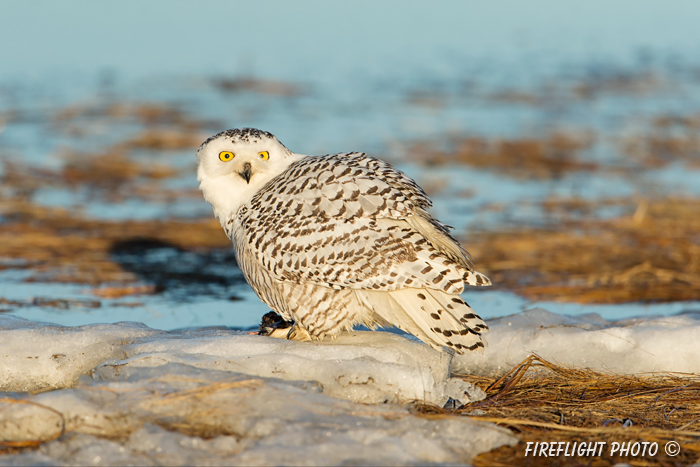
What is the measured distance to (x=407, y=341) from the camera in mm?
4582

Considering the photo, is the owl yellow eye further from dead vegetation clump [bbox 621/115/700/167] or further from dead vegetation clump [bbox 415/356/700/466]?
dead vegetation clump [bbox 621/115/700/167]

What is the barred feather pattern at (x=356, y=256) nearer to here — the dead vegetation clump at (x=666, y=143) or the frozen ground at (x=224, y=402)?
the frozen ground at (x=224, y=402)

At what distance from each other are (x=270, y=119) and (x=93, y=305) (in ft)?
27.5

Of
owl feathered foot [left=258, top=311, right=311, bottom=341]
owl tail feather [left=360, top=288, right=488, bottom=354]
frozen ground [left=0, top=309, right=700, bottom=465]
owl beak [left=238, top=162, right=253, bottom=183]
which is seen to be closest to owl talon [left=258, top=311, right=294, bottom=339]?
owl feathered foot [left=258, top=311, right=311, bottom=341]

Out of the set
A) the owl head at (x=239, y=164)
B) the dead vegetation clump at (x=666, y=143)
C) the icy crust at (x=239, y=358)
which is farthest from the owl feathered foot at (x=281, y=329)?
the dead vegetation clump at (x=666, y=143)

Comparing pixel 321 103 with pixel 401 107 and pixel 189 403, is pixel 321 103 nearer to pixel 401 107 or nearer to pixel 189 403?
pixel 401 107

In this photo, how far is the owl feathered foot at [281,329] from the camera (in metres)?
4.66

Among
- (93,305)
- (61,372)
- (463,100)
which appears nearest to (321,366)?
(61,372)

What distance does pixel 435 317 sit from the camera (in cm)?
426

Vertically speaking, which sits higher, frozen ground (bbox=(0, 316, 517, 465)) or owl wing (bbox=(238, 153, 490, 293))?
owl wing (bbox=(238, 153, 490, 293))

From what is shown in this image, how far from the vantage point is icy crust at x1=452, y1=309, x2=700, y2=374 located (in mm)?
4609

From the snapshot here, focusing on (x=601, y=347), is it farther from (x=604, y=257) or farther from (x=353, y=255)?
(x=604, y=257)

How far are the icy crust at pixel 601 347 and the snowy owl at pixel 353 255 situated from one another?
0.57 m

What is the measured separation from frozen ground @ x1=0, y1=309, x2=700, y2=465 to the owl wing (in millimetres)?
420
